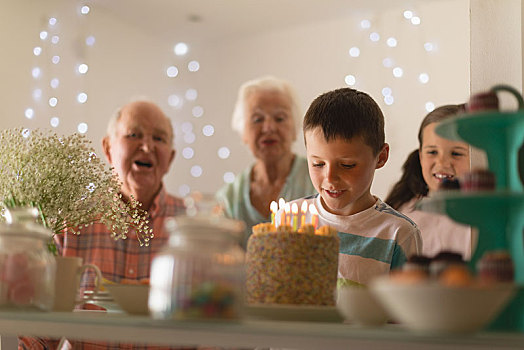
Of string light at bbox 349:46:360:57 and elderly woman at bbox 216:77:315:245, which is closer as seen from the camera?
elderly woman at bbox 216:77:315:245

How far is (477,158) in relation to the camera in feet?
3.33

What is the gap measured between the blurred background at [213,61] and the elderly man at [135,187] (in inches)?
47.8

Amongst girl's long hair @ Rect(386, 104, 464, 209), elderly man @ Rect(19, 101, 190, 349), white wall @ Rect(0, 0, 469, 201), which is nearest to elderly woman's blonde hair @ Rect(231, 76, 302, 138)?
elderly man @ Rect(19, 101, 190, 349)

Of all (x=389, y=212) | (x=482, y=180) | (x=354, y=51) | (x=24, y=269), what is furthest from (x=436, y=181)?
(x=354, y=51)

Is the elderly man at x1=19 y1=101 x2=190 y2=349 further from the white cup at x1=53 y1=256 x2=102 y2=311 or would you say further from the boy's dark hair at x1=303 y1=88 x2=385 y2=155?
the white cup at x1=53 y1=256 x2=102 y2=311

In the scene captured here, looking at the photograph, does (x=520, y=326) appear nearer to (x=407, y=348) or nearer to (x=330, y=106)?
(x=407, y=348)

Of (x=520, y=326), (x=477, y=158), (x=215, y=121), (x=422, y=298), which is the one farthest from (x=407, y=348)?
(x=215, y=121)

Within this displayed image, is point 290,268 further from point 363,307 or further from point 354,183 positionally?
point 354,183

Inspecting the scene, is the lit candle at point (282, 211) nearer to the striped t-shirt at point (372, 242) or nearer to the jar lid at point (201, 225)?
the striped t-shirt at point (372, 242)

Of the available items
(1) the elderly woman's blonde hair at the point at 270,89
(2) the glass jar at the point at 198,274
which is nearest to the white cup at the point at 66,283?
(2) the glass jar at the point at 198,274

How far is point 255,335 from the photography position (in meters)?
0.64

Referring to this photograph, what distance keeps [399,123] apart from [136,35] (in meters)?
2.00

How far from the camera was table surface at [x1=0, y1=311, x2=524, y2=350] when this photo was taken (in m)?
0.58

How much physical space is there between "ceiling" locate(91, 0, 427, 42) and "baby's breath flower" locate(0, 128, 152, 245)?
3.07 meters
